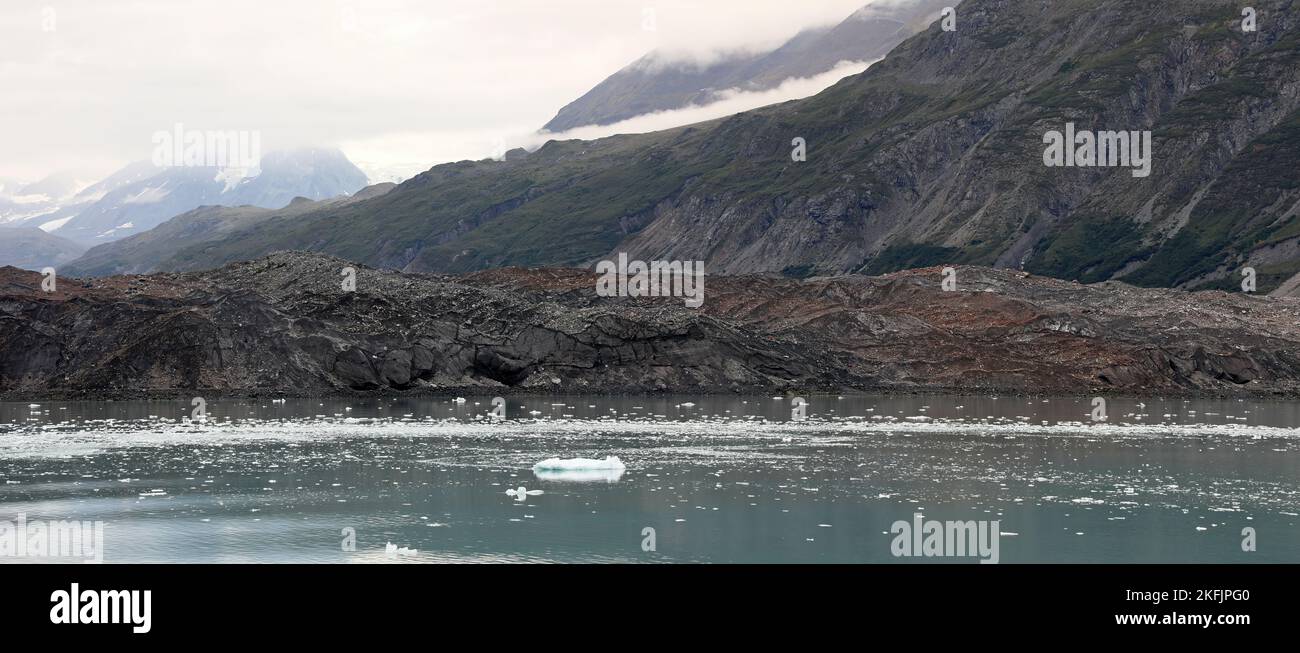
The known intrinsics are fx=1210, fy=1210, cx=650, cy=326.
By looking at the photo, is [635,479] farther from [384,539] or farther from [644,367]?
[644,367]

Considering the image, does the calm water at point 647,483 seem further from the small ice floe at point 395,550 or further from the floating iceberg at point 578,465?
the floating iceberg at point 578,465

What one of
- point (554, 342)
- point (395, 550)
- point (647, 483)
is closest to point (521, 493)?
point (647, 483)

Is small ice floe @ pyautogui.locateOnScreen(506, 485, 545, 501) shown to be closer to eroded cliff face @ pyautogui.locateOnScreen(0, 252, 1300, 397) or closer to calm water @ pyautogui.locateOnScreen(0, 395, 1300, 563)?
calm water @ pyautogui.locateOnScreen(0, 395, 1300, 563)

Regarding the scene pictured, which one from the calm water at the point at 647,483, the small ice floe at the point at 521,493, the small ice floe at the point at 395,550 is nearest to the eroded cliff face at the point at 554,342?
the calm water at the point at 647,483

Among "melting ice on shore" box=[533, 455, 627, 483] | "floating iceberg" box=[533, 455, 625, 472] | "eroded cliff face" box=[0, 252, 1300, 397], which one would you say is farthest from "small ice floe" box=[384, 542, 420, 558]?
"eroded cliff face" box=[0, 252, 1300, 397]

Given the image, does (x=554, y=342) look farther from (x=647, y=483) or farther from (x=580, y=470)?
(x=647, y=483)
